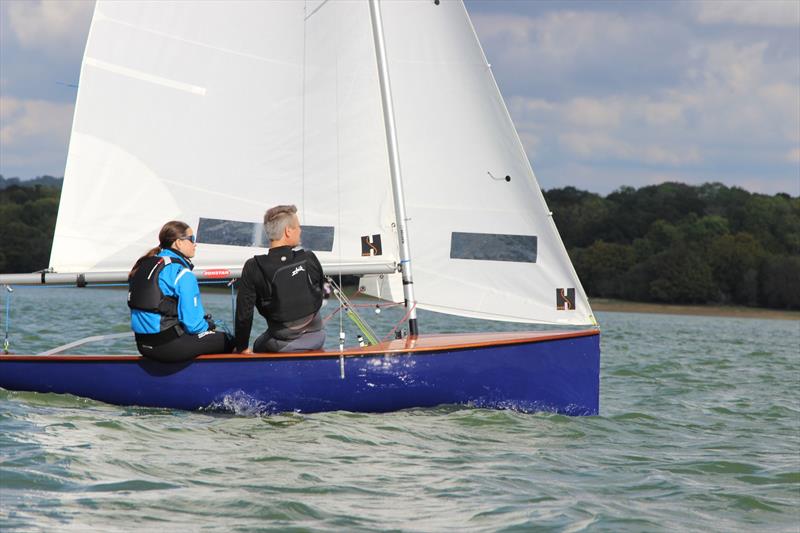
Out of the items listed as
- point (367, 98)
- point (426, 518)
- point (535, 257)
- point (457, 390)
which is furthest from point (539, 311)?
point (426, 518)

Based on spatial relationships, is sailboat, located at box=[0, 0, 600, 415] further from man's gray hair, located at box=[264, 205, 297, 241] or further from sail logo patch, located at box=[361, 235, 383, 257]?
man's gray hair, located at box=[264, 205, 297, 241]

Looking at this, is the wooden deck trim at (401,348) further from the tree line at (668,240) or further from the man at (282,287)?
the tree line at (668,240)

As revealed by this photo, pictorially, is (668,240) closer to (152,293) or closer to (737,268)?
(737,268)

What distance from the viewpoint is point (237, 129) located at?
8.11 meters

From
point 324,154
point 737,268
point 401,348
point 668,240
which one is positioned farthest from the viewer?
point 668,240

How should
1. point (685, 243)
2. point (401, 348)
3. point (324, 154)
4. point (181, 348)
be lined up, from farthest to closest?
point (685, 243)
point (324, 154)
point (401, 348)
point (181, 348)

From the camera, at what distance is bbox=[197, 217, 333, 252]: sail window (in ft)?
26.1

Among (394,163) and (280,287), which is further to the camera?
(394,163)

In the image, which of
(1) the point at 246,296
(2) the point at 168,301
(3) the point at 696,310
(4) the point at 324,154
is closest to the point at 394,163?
(4) the point at 324,154

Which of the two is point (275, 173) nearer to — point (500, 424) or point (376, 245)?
point (376, 245)

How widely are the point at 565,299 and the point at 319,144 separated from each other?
2041 mm

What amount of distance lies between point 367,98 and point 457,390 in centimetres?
225

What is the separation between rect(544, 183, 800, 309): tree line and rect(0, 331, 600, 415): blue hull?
54803 millimetres

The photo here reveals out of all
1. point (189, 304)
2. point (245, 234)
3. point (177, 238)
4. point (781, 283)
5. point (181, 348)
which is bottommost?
point (181, 348)
